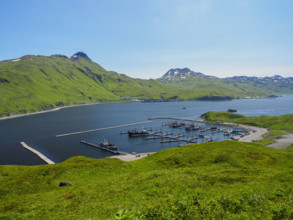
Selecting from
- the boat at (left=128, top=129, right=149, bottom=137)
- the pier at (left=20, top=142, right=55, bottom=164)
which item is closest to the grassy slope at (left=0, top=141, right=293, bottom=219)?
the pier at (left=20, top=142, right=55, bottom=164)

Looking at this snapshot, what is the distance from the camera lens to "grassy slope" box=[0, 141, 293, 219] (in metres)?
18.1

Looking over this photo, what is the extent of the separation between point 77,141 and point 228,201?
493 feet

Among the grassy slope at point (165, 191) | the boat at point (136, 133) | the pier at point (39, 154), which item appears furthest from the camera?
the boat at point (136, 133)

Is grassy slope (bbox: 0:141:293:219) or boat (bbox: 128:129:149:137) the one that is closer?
grassy slope (bbox: 0:141:293:219)

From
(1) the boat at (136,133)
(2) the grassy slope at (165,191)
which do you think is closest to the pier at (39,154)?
(2) the grassy slope at (165,191)

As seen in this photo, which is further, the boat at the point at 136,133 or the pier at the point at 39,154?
the boat at the point at 136,133

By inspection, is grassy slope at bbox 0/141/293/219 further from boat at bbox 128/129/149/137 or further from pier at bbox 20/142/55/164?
boat at bbox 128/129/149/137

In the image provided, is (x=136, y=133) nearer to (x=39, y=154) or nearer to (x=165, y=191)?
(x=39, y=154)

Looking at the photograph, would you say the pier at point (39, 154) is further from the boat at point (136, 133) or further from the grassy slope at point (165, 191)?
the boat at point (136, 133)

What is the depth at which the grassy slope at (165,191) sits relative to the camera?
1808 centimetres

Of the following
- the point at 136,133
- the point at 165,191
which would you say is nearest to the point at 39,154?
the point at 136,133

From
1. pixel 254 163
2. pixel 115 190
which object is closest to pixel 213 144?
pixel 254 163

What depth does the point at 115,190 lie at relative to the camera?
31.9 meters

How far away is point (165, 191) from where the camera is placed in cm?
2805
